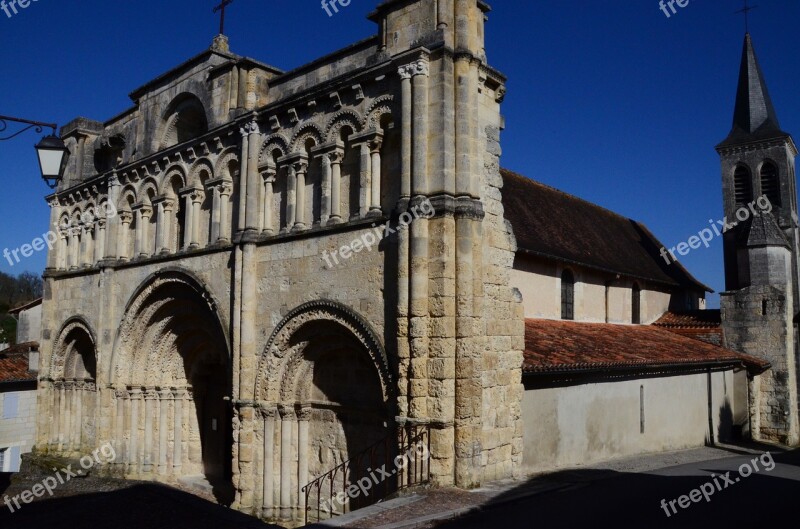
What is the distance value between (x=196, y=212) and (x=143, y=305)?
9.78 feet

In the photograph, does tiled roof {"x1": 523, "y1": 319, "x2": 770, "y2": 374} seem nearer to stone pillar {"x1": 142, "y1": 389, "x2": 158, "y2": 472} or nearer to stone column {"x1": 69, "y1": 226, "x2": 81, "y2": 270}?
stone pillar {"x1": 142, "y1": 389, "x2": 158, "y2": 472}

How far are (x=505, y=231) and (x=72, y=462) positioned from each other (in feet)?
43.5

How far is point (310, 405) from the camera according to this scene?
449 inches

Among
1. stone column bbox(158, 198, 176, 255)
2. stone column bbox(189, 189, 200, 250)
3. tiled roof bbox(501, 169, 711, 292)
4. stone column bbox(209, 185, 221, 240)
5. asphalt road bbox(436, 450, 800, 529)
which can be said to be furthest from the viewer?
tiled roof bbox(501, 169, 711, 292)

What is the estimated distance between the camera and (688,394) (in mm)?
16078

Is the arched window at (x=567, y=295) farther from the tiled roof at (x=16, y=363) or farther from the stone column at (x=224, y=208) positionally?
the tiled roof at (x=16, y=363)

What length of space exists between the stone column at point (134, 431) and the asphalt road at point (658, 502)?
1030cm

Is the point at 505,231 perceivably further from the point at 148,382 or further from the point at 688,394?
the point at 148,382

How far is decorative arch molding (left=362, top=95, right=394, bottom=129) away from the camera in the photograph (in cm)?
994

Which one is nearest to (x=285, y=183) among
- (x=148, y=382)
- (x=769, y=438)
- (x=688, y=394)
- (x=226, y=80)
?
(x=226, y=80)

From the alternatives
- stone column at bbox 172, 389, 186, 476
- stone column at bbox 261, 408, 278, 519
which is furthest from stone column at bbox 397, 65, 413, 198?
stone column at bbox 172, 389, 186, 476

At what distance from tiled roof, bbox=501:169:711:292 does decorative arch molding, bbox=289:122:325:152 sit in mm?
5113

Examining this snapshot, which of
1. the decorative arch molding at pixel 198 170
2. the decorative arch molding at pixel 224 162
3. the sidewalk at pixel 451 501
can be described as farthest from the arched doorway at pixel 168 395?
the sidewalk at pixel 451 501


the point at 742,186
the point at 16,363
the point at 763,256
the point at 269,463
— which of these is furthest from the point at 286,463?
the point at 742,186
